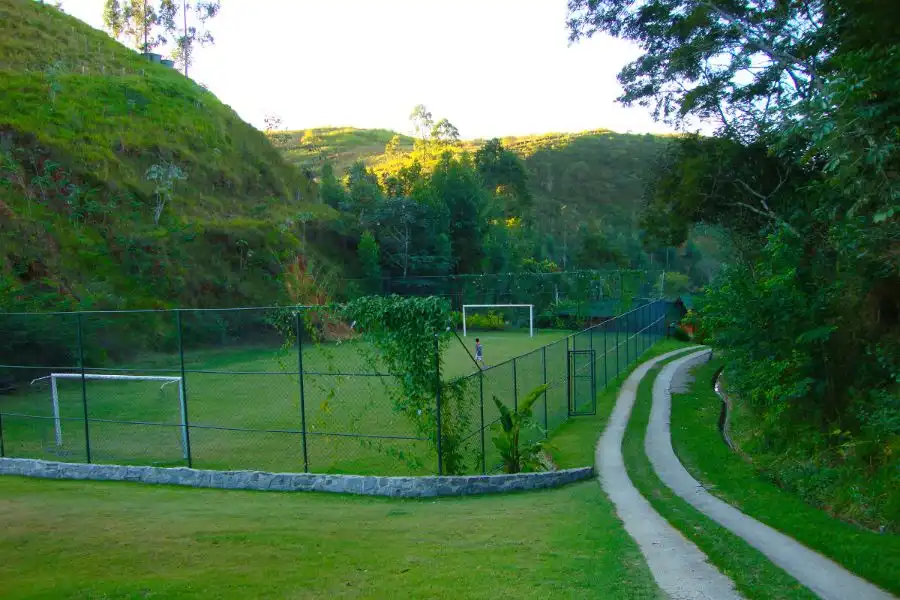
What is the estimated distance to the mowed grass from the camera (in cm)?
1384

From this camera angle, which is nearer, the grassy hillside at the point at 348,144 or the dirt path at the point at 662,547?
the dirt path at the point at 662,547

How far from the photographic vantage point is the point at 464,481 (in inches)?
439

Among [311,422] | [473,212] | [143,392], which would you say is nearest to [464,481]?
[311,422]

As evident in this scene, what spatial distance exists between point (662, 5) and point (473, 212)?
38.4m

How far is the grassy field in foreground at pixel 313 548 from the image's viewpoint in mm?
6207

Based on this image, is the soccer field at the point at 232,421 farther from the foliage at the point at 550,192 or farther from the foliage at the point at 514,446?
the foliage at the point at 550,192

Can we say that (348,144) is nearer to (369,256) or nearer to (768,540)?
(369,256)

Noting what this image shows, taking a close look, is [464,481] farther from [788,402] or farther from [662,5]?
[662,5]

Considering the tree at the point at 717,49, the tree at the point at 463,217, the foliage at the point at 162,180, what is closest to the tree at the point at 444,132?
the tree at the point at 463,217

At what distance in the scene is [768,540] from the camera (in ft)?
27.3

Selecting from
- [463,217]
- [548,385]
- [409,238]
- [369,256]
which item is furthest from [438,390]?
[463,217]

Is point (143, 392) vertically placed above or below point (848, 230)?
below

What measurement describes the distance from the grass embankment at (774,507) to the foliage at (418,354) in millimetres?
4627

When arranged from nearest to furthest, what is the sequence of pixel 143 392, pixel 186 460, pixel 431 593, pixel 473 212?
pixel 431 593, pixel 186 460, pixel 143 392, pixel 473 212
